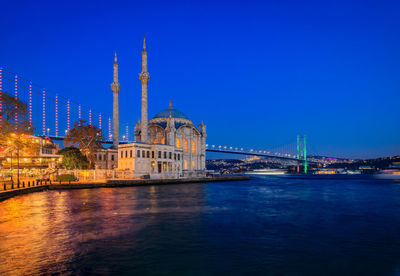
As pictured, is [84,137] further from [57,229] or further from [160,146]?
[57,229]

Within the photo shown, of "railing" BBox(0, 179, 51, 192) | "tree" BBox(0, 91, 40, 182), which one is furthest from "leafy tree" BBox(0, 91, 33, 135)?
"railing" BBox(0, 179, 51, 192)

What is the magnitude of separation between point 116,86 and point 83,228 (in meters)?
53.6

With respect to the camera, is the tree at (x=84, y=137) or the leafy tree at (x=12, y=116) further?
the tree at (x=84, y=137)

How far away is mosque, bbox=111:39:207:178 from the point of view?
53062 millimetres

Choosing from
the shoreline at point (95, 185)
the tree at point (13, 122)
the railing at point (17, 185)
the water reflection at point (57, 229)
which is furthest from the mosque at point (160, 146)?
the water reflection at point (57, 229)

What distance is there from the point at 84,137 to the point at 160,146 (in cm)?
1257

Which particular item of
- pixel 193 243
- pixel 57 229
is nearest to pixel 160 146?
pixel 57 229

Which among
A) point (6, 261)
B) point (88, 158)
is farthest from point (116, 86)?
point (6, 261)

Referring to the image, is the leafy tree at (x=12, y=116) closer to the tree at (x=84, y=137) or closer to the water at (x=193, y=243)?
the water at (x=193, y=243)

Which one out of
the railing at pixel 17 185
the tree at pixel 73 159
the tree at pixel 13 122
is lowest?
the railing at pixel 17 185

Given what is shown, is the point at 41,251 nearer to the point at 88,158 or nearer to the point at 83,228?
the point at 83,228

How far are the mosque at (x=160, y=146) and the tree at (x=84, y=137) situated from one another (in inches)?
169

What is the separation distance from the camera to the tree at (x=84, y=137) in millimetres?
52094

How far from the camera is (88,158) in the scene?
55000 millimetres
